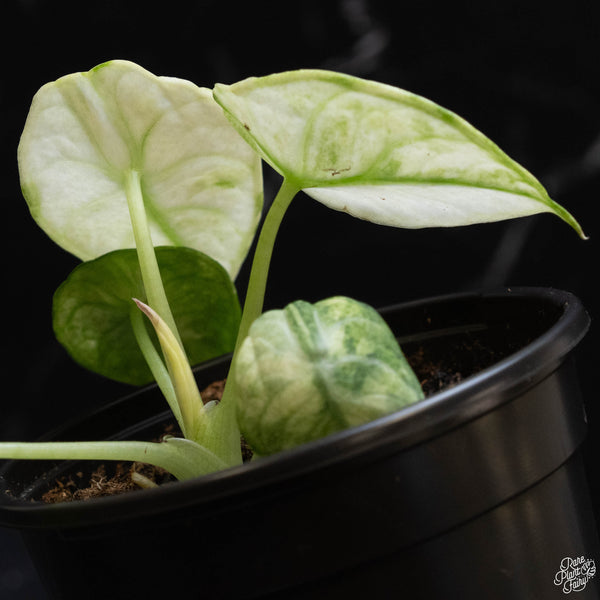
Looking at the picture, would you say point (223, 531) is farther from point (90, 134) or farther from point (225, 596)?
point (90, 134)

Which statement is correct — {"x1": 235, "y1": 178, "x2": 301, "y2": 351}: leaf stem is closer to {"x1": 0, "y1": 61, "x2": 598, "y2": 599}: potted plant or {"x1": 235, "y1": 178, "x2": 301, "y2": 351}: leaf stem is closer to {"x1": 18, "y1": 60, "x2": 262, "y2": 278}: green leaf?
{"x1": 0, "y1": 61, "x2": 598, "y2": 599}: potted plant

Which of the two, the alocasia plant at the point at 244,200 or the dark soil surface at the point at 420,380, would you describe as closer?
the alocasia plant at the point at 244,200

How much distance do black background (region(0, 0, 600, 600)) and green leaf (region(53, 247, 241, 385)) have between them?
0.29 m

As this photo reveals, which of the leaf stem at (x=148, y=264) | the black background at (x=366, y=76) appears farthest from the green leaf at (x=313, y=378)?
the black background at (x=366, y=76)

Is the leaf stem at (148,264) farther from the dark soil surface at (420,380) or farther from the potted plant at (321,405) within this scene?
the dark soil surface at (420,380)

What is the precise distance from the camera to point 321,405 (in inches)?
13.6

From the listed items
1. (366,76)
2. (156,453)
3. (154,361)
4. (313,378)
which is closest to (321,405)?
(313,378)

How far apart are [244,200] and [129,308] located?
0.41 feet

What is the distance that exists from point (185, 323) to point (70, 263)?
12.9 inches

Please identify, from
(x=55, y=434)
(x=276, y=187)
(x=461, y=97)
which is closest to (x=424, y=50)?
(x=461, y=97)

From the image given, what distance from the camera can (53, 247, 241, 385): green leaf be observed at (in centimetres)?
55

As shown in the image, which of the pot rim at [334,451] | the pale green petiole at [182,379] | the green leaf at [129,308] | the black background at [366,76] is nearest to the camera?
the pot rim at [334,451]

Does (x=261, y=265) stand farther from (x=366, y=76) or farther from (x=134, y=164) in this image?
(x=366, y=76)

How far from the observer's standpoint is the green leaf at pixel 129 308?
21.8 inches
